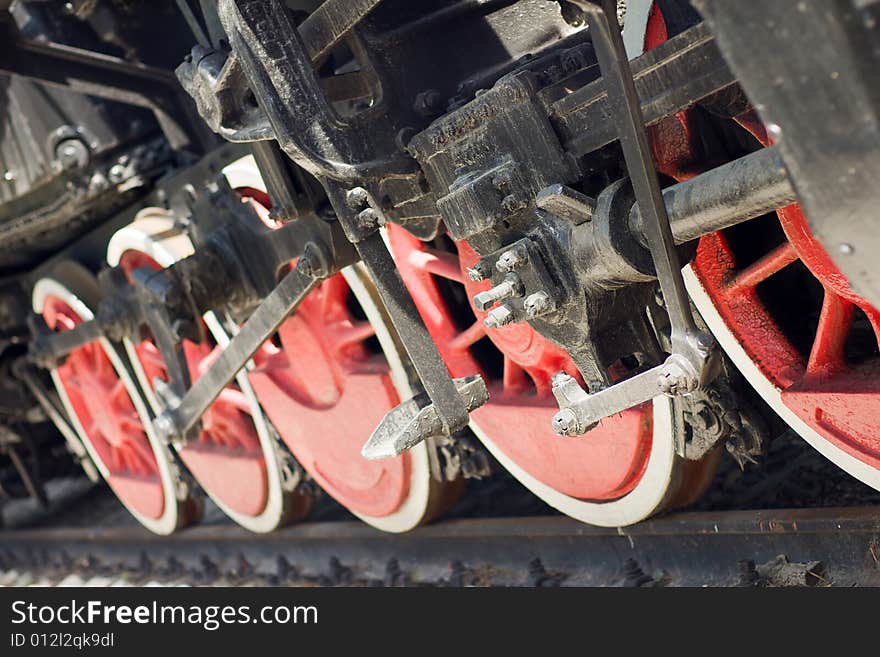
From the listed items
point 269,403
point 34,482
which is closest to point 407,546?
point 269,403

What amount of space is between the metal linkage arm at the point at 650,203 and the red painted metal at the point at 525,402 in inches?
25.2

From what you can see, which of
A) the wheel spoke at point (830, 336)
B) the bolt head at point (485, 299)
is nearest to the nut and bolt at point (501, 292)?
the bolt head at point (485, 299)

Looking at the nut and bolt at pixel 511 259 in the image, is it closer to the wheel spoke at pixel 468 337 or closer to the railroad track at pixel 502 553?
the wheel spoke at pixel 468 337

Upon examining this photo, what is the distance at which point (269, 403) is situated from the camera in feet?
9.65

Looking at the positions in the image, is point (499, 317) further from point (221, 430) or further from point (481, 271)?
point (221, 430)

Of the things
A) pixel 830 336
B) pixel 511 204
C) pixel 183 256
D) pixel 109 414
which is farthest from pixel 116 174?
pixel 830 336

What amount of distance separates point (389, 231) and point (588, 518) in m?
0.74

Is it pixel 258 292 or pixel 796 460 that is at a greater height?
pixel 258 292

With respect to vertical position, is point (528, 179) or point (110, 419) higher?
point (528, 179)

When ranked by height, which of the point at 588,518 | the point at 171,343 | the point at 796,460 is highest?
the point at 171,343

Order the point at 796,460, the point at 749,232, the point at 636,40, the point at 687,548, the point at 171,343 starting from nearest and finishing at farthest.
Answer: the point at 636,40
the point at 749,232
the point at 687,548
the point at 796,460
the point at 171,343

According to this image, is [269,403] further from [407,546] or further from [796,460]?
[796,460]

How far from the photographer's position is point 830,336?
1739 millimetres

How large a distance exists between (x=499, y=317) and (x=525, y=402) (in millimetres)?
642
